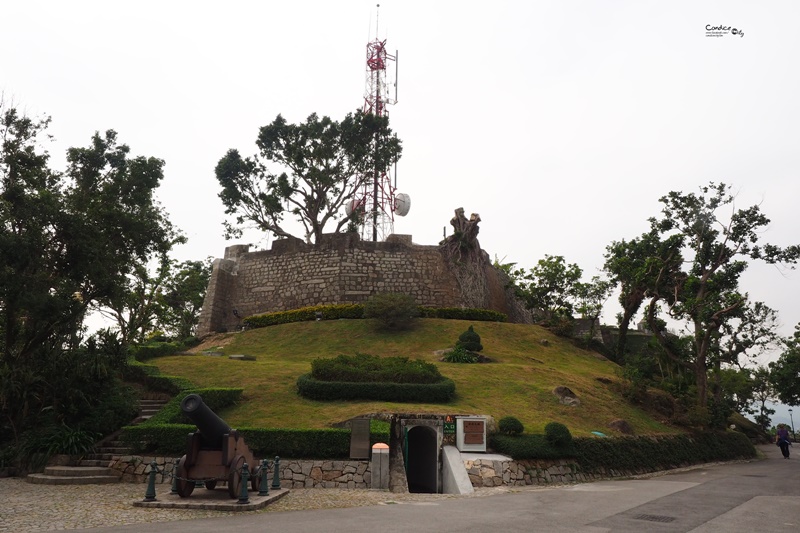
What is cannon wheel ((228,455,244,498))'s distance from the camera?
10148 mm

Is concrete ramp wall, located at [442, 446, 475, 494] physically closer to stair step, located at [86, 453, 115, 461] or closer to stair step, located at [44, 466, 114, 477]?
stair step, located at [44, 466, 114, 477]

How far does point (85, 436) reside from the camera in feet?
47.6

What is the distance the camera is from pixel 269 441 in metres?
14.1

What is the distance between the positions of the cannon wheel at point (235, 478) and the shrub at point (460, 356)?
52.9 ft

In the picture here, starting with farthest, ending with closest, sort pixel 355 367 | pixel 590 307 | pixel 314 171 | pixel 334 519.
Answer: pixel 590 307
pixel 314 171
pixel 355 367
pixel 334 519

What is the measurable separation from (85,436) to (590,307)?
3387 cm

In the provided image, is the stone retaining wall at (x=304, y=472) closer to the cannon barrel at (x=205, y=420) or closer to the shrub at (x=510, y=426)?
the cannon barrel at (x=205, y=420)

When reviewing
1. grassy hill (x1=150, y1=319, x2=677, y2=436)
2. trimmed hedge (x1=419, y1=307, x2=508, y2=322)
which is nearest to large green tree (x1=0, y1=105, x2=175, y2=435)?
grassy hill (x1=150, y1=319, x2=677, y2=436)

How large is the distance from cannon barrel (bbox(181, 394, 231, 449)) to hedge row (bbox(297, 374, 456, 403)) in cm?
792

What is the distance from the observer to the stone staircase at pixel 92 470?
41.3 feet

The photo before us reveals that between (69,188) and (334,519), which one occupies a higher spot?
(69,188)

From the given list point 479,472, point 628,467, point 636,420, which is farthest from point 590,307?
point 479,472

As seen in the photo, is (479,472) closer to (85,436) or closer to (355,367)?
(355,367)

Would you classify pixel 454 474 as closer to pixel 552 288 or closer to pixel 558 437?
pixel 558 437
